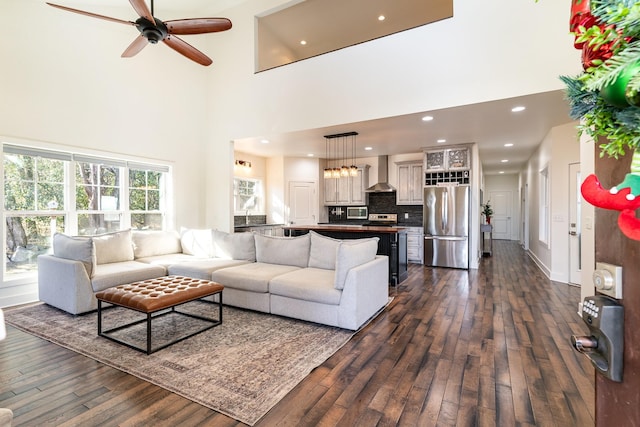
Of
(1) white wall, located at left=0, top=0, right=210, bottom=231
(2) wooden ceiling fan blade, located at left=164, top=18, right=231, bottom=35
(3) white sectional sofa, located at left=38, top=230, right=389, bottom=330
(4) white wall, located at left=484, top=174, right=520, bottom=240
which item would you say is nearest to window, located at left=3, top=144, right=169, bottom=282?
(1) white wall, located at left=0, top=0, right=210, bottom=231

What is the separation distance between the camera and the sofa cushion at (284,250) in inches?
163

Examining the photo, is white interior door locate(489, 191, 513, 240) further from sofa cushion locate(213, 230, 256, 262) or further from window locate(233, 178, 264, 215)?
sofa cushion locate(213, 230, 256, 262)

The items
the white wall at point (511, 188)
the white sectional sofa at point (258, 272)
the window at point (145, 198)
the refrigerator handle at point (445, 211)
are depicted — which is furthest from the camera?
the white wall at point (511, 188)

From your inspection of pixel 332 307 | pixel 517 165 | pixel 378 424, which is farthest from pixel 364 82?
pixel 517 165

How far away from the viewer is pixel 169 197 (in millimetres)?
5957

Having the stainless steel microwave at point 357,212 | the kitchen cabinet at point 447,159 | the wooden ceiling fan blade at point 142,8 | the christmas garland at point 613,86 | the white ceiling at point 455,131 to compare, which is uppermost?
the wooden ceiling fan blade at point 142,8

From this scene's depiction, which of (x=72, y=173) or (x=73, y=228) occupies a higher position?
(x=72, y=173)

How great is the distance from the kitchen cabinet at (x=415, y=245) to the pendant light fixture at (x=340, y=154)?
2.12 meters

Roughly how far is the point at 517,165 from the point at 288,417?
10534 millimetres

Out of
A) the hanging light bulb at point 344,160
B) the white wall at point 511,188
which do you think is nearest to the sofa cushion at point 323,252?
the hanging light bulb at point 344,160

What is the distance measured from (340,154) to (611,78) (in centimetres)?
746

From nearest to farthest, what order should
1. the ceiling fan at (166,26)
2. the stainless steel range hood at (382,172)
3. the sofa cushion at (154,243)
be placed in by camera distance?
1. the ceiling fan at (166,26)
2. the sofa cushion at (154,243)
3. the stainless steel range hood at (382,172)

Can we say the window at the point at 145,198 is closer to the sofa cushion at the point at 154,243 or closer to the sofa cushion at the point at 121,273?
the sofa cushion at the point at 154,243

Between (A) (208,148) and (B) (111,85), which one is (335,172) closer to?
(A) (208,148)
